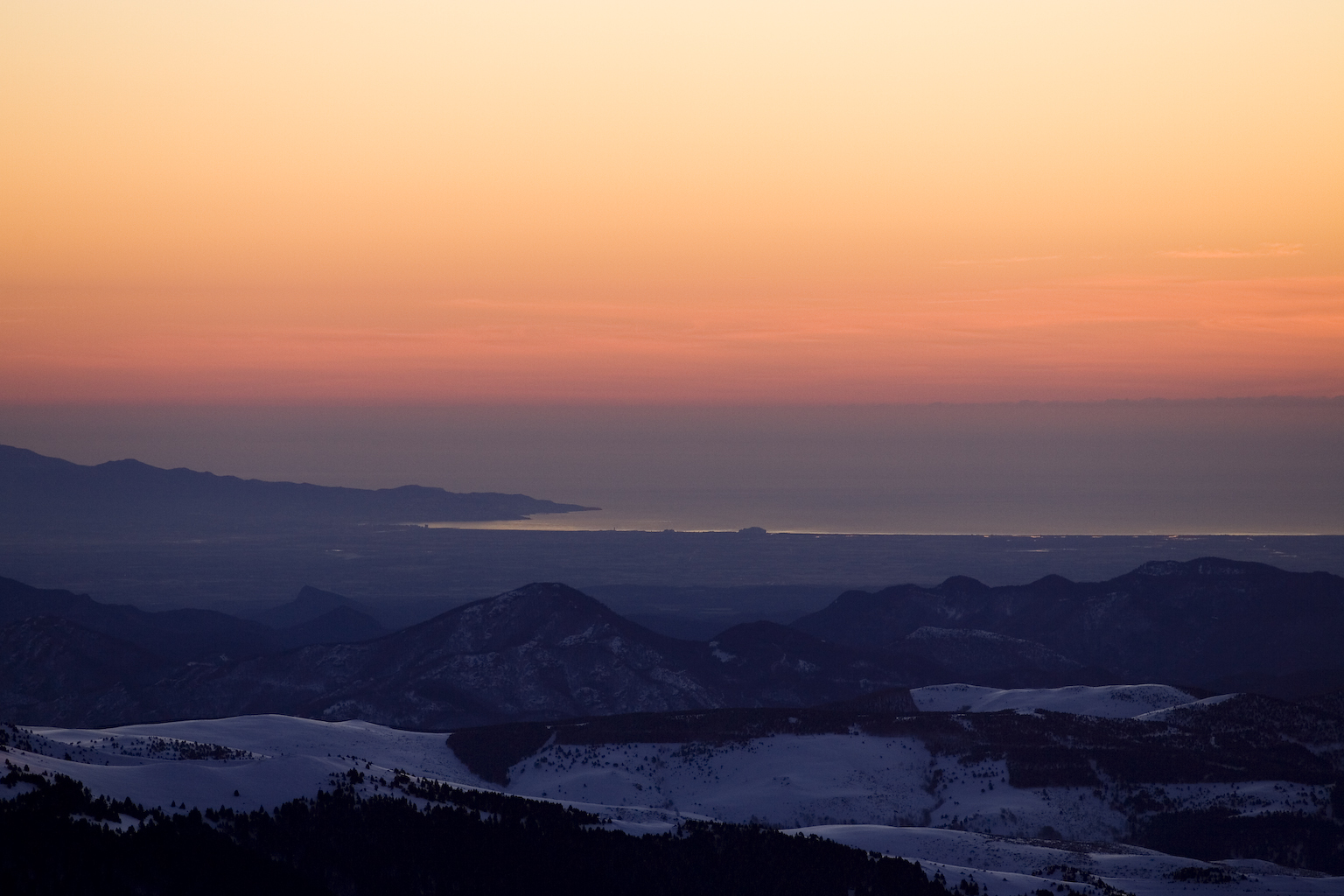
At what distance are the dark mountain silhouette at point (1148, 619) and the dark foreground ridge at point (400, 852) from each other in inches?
3825

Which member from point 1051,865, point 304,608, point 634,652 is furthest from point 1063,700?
point 304,608

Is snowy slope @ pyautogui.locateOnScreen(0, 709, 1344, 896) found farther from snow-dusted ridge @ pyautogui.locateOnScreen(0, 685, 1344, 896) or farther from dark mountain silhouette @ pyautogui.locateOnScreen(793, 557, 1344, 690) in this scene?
dark mountain silhouette @ pyautogui.locateOnScreen(793, 557, 1344, 690)

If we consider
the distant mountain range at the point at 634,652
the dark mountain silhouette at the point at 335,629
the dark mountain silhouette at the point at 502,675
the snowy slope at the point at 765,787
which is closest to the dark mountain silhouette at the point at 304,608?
the dark mountain silhouette at the point at 335,629

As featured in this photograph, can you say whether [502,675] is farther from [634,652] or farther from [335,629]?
[335,629]

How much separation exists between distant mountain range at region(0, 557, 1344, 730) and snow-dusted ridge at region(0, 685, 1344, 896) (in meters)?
39.7

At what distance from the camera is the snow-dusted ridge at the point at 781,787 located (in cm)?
4078

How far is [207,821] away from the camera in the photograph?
118ft

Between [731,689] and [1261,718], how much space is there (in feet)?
172

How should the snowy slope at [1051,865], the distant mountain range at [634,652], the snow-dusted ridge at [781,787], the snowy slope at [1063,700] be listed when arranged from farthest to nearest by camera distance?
1. the distant mountain range at [634,652]
2. the snowy slope at [1063,700]
3. the snow-dusted ridge at [781,787]
4. the snowy slope at [1051,865]

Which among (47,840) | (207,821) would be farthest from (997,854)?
(47,840)

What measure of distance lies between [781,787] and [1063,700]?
27.5m

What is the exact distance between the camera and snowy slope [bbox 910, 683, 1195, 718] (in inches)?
3088

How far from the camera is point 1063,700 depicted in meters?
80.5

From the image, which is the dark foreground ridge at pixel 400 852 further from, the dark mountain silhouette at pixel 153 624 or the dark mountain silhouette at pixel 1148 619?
the dark mountain silhouette at pixel 153 624
